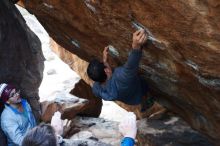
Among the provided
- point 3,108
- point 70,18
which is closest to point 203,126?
point 70,18

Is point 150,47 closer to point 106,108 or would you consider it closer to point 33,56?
point 33,56

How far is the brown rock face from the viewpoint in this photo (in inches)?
173

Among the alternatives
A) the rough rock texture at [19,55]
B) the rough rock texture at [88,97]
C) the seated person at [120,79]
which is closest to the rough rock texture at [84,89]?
the rough rock texture at [88,97]

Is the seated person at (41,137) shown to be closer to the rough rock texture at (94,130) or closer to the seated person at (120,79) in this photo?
the seated person at (120,79)

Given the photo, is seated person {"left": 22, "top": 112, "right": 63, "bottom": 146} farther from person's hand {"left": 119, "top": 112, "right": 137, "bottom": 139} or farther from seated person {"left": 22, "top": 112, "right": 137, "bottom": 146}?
person's hand {"left": 119, "top": 112, "right": 137, "bottom": 139}

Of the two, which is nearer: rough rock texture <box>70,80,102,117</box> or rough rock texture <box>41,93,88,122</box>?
rough rock texture <box>41,93,88,122</box>

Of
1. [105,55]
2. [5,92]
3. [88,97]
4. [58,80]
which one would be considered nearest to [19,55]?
[5,92]

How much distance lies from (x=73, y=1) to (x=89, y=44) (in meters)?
1.62

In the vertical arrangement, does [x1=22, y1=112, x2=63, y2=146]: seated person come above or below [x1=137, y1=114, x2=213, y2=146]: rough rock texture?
above

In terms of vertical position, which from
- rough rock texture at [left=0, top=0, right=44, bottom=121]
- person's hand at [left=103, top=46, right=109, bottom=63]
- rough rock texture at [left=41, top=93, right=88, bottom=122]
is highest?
person's hand at [left=103, top=46, right=109, bottom=63]

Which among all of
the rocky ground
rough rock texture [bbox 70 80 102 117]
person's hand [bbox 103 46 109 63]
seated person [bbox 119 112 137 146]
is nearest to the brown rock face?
person's hand [bbox 103 46 109 63]

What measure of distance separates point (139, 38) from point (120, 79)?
0.89m

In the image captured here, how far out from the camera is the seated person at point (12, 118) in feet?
19.8

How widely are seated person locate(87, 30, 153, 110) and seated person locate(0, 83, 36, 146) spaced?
45.2 inches
